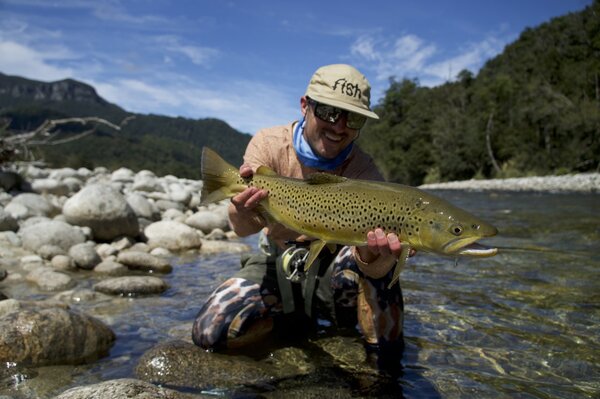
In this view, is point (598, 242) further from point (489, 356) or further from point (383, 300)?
point (383, 300)

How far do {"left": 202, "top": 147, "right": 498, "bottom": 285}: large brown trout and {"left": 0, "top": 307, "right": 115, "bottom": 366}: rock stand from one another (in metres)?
1.69

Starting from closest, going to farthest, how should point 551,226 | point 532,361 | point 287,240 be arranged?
point 532,361
point 287,240
point 551,226

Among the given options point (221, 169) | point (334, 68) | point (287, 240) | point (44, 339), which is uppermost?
point (334, 68)

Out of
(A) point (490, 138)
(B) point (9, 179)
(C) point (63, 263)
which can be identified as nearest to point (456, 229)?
(C) point (63, 263)

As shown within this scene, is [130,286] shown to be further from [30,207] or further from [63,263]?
A: [30,207]

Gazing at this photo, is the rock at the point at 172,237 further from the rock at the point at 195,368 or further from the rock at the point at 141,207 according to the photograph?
the rock at the point at 195,368

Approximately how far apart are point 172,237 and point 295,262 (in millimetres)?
6750

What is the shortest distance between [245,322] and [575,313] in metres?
3.71

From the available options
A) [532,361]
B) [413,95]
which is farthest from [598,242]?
[413,95]

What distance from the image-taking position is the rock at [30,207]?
33.5 feet

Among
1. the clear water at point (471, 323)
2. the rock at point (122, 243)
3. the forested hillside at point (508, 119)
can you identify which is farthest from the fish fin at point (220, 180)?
the forested hillside at point (508, 119)

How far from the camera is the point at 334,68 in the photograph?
13.0 feet

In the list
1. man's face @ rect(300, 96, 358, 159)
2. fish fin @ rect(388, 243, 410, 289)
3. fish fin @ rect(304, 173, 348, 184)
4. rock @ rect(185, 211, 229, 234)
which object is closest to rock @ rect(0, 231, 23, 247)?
rock @ rect(185, 211, 229, 234)

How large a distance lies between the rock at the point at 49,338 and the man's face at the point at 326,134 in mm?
2540
